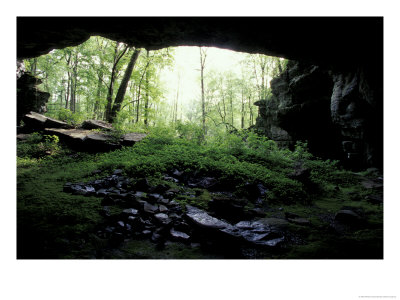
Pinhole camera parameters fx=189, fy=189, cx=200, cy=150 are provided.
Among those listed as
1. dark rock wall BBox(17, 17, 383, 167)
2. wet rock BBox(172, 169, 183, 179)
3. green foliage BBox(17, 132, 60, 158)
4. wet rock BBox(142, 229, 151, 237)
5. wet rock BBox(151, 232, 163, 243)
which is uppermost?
dark rock wall BBox(17, 17, 383, 167)

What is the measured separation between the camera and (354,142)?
6902 millimetres

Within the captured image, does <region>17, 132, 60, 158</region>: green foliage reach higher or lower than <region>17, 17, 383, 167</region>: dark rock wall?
lower

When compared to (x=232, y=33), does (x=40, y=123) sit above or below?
below

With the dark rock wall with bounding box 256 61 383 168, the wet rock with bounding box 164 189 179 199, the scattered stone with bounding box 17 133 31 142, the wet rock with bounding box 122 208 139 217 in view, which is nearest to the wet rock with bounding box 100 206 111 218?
the wet rock with bounding box 122 208 139 217

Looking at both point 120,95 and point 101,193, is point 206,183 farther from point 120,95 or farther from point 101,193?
point 120,95

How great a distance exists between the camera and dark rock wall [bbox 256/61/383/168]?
5.33 meters

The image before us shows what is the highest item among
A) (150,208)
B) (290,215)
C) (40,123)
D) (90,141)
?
(40,123)

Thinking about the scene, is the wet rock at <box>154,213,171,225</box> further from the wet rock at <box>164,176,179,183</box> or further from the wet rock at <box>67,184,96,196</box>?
the wet rock at <box>164,176,179,183</box>

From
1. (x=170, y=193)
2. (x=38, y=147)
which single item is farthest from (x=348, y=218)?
(x=38, y=147)

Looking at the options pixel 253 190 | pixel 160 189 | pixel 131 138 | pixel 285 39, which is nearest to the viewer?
pixel 285 39

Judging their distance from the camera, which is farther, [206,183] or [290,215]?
[206,183]

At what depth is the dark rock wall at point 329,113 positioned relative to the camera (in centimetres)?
533

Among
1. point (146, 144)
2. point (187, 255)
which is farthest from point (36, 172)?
point (187, 255)

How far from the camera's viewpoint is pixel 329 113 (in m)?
10.7
